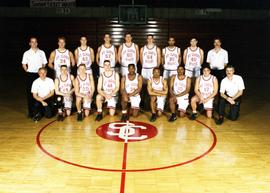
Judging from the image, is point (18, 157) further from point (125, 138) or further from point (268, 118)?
point (268, 118)

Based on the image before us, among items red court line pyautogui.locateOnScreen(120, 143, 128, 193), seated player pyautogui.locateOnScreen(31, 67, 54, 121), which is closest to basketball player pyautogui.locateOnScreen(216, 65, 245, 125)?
red court line pyautogui.locateOnScreen(120, 143, 128, 193)

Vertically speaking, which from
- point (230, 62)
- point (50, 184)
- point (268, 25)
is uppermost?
point (268, 25)

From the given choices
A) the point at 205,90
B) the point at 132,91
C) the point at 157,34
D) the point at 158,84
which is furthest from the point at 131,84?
the point at 157,34

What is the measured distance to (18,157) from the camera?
16.9 ft

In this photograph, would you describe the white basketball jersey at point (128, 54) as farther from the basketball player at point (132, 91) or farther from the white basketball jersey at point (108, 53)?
the basketball player at point (132, 91)

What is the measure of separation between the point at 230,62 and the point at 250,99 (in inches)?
172

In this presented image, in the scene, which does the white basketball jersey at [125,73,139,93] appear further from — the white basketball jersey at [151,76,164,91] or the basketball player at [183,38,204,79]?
the basketball player at [183,38,204,79]

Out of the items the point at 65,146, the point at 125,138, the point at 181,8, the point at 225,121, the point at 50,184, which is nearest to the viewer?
the point at 50,184

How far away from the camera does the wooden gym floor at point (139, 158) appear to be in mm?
4250

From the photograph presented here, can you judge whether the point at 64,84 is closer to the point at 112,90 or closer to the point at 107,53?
the point at 112,90

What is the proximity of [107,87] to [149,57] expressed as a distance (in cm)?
135

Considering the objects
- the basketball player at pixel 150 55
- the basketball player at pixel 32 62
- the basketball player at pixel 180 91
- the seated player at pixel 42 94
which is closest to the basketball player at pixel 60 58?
the basketball player at pixel 32 62

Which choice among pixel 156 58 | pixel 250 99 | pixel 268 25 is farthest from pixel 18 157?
pixel 268 25

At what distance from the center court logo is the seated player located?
1328 millimetres
